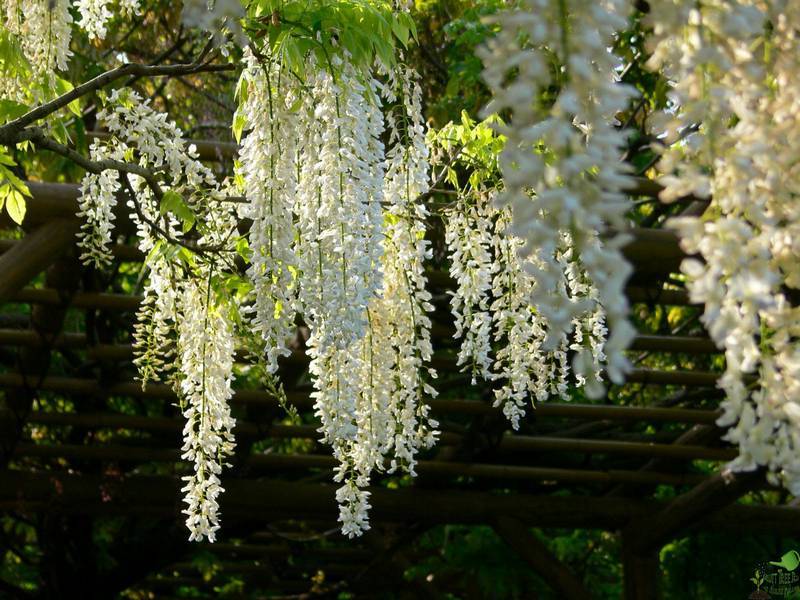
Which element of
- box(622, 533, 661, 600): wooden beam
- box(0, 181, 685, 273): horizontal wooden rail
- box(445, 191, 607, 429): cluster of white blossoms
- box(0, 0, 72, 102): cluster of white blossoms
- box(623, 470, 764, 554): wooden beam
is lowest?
box(622, 533, 661, 600): wooden beam

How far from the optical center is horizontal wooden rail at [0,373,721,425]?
5766 mm

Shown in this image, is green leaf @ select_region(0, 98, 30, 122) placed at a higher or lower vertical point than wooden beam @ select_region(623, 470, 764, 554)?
higher

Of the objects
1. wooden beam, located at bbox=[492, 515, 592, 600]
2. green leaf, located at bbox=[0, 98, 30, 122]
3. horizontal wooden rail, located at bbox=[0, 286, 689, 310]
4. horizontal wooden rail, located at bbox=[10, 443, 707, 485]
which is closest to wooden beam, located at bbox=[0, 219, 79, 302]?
horizontal wooden rail, located at bbox=[0, 286, 689, 310]

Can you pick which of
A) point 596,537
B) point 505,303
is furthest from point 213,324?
point 596,537

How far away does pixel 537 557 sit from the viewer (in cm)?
711

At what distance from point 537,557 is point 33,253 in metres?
3.84

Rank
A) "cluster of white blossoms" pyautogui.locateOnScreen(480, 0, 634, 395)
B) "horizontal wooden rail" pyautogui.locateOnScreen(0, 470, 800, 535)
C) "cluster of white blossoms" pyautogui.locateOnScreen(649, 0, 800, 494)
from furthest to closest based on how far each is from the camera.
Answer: "horizontal wooden rail" pyautogui.locateOnScreen(0, 470, 800, 535) → "cluster of white blossoms" pyautogui.locateOnScreen(649, 0, 800, 494) → "cluster of white blossoms" pyautogui.locateOnScreen(480, 0, 634, 395)

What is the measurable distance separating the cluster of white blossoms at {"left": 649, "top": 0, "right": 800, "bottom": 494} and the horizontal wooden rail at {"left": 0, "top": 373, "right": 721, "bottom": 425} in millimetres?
3894

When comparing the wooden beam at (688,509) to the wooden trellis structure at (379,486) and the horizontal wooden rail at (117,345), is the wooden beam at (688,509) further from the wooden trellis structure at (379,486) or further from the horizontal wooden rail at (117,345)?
the horizontal wooden rail at (117,345)

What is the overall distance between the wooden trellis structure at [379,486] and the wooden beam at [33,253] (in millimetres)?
561

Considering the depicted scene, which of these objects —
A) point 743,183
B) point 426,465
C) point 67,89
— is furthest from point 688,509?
point 743,183

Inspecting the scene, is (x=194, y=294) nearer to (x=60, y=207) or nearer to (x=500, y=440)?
(x=60, y=207)

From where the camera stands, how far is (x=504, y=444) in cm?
673

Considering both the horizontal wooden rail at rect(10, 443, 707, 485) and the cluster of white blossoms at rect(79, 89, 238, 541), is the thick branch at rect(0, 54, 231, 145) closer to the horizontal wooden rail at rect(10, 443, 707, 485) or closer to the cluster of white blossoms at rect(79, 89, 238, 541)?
the cluster of white blossoms at rect(79, 89, 238, 541)
